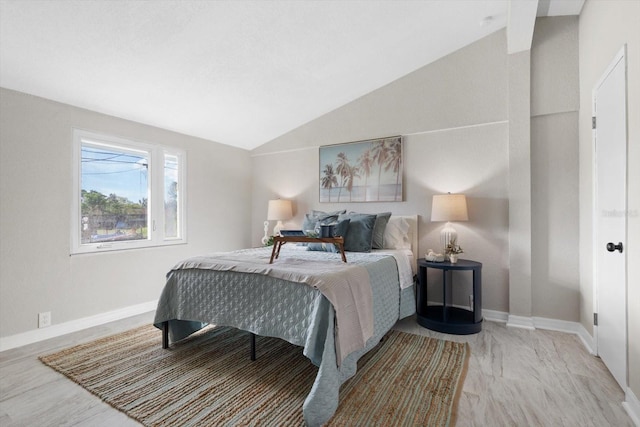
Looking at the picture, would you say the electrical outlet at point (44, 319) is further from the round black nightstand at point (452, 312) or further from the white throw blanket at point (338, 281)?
the round black nightstand at point (452, 312)

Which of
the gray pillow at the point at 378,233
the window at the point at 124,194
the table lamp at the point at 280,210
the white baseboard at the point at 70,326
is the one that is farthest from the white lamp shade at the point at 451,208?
the white baseboard at the point at 70,326

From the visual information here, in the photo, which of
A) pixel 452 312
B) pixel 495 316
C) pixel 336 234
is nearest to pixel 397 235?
pixel 336 234

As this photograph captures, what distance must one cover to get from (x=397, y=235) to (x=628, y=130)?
6.56 feet

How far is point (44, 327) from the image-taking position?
2.79 m

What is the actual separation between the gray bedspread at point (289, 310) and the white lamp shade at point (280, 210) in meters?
1.95

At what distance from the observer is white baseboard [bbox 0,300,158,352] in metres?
2.60

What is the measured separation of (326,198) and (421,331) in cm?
208

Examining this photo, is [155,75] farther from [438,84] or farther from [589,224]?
[589,224]

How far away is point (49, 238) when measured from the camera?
285 cm

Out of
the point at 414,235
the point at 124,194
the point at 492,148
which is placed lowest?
the point at 414,235

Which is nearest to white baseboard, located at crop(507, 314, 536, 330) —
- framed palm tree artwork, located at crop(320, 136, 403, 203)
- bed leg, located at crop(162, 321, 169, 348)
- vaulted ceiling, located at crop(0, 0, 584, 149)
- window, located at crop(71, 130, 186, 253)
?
framed palm tree artwork, located at crop(320, 136, 403, 203)

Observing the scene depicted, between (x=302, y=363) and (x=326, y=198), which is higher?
(x=326, y=198)

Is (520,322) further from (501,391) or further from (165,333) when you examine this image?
(165,333)

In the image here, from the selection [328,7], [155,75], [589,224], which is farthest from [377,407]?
[155,75]
